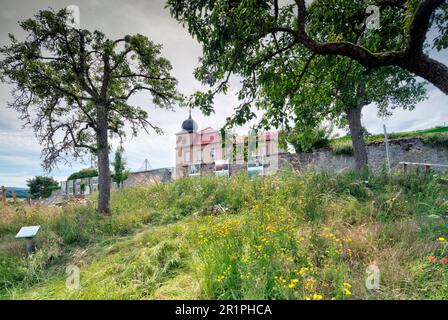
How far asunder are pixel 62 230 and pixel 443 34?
10.2 metres

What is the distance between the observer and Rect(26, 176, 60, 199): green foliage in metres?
26.6

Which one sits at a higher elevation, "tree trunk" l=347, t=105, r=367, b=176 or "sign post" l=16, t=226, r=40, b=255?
"tree trunk" l=347, t=105, r=367, b=176

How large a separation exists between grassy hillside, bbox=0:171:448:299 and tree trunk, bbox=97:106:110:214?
1002 millimetres

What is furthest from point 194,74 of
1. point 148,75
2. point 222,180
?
point 222,180

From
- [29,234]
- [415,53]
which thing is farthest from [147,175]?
[415,53]

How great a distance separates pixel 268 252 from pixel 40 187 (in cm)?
3784

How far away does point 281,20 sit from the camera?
4520 mm

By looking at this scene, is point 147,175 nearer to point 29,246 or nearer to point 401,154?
point 29,246

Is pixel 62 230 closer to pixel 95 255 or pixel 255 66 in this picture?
pixel 95 255

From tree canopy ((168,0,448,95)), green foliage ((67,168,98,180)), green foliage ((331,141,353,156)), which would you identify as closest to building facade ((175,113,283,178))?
green foliage ((331,141,353,156))

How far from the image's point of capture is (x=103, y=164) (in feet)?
21.4

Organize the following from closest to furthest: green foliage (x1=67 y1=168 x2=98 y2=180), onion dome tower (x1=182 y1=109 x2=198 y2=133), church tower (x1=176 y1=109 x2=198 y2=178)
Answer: green foliage (x1=67 y1=168 x2=98 y2=180) → church tower (x1=176 y1=109 x2=198 y2=178) → onion dome tower (x1=182 y1=109 x2=198 y2=133)

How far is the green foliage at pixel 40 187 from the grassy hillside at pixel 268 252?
2887 centimetres

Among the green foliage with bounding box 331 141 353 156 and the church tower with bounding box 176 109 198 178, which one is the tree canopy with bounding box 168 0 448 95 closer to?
the green foliage with bounding box 331 141 353 156
